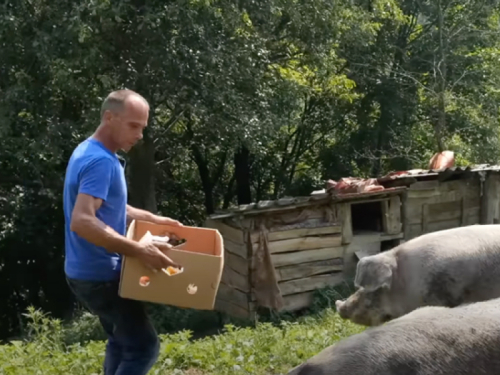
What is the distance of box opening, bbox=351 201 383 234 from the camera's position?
1398 cm

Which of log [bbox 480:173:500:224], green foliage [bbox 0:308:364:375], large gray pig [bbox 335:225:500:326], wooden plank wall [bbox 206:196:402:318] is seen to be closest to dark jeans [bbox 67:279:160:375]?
large gray pig [bbox 335:225:500:326]

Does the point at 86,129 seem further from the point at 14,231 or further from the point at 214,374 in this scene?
the point at 214,374

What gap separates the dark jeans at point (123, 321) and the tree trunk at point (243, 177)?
15318 mm

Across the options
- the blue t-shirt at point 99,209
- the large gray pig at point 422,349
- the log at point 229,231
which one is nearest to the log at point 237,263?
the log at point 229,231

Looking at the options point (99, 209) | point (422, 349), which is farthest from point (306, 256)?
point (422, 349)

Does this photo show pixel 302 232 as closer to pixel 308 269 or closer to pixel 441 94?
pixel 308 269

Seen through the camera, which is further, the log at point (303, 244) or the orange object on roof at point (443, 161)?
the orange object on roof at point (443, 161)

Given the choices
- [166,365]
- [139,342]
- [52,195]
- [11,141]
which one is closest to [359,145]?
[52,195]

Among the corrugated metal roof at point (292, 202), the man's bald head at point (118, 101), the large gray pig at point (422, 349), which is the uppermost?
the man's bald head at point (118, 101)

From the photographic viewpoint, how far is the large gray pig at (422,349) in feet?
9.68

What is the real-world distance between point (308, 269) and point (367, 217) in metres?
2.12

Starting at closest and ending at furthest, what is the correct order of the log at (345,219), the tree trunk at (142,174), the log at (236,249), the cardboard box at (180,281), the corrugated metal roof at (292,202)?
the cardboard box at (180,281) → the corrugated metal roof at (292,202) → the log at (236,249) → the log at (345,219) → the tree trunk at (142,174)

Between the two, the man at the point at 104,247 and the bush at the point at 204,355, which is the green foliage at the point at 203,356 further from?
the man at the point at 104,247

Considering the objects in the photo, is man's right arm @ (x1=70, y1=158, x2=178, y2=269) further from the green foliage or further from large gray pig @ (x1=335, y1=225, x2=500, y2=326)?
the green foliage
